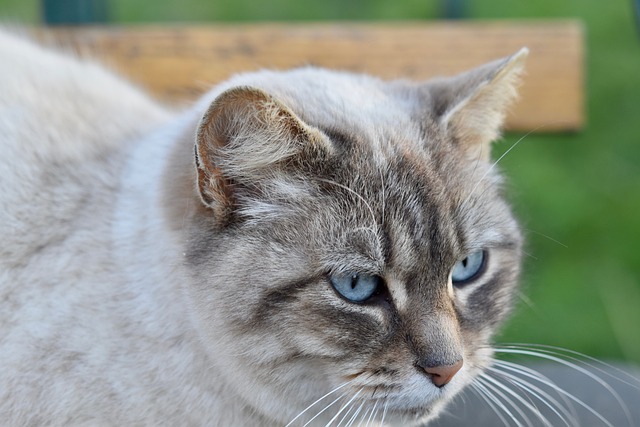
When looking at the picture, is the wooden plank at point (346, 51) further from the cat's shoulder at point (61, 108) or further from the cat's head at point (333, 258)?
the cat's head at point (333, 258)

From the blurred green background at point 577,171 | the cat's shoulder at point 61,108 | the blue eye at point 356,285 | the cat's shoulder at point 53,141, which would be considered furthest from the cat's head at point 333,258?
the blurred green background at point 577,171

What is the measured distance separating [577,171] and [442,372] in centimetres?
331

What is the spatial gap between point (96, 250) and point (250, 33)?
1461 mm

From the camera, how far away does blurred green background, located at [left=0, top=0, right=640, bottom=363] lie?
411 cm

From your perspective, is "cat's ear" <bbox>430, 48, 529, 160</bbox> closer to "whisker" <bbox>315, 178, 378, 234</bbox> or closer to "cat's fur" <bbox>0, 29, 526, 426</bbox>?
Answer: "cat's fur" <bbox>0, 29, 526, 426</bbox>

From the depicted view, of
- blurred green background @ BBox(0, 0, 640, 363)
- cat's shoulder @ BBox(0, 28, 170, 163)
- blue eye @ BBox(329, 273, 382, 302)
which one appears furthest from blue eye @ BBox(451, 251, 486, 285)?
blurred green background @ BBox(0, 0, 640, 363)

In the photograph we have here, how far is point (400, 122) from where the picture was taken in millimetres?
2076

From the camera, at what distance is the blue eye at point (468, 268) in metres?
2.02

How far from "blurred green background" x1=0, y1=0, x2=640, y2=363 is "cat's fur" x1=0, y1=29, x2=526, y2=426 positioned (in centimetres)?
155

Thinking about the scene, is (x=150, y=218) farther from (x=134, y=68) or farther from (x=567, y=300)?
(x=567, y=300)

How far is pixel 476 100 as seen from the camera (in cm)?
212

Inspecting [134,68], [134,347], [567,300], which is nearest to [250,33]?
[134,68]

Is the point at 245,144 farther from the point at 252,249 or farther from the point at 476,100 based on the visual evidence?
the point at 476,100

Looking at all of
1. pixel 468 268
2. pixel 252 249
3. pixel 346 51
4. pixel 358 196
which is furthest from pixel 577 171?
pixel 252 249
